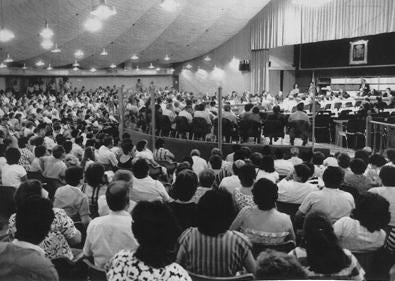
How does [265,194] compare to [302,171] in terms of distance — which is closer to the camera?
[265,194]

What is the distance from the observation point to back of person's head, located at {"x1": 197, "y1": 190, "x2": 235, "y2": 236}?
9.27 feet

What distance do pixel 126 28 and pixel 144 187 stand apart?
1864 centimetres

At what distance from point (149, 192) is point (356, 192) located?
207 centimetres

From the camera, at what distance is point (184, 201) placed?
4242mm

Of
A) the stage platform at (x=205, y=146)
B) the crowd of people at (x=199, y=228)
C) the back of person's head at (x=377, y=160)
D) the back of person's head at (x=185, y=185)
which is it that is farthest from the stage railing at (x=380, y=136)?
the back of person's head at (x=185, y=185)

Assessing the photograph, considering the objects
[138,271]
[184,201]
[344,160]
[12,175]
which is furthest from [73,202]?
[344,160]

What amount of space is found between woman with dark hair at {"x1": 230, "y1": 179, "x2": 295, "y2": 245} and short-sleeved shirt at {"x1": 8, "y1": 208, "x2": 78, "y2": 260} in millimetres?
1205

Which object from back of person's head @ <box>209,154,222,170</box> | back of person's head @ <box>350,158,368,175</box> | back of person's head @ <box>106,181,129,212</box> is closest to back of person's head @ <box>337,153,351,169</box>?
back of person's head @ <box>350,158,368,175</box>

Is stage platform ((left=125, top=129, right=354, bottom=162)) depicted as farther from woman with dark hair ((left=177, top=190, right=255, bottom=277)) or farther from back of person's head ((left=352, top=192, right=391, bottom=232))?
woman with dark hair ((left=177, top=190, right=255, bottom=277))

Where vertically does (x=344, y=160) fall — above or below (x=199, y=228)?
below

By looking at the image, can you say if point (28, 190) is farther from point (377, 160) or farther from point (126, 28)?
point (126, 28)

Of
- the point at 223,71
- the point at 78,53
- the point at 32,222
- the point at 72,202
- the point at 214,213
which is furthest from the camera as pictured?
the point at 223,71

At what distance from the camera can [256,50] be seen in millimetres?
27906

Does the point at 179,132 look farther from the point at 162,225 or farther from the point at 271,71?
the point at 271,71
